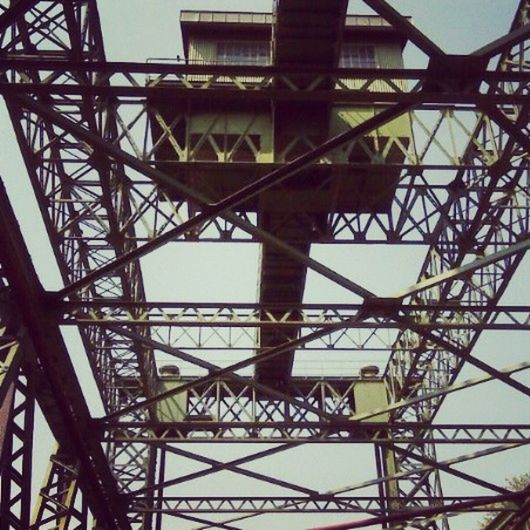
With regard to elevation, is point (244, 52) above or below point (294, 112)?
above

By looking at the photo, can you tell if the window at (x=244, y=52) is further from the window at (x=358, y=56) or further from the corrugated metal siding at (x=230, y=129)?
the corrugated metal siding at (x=230, y=129)

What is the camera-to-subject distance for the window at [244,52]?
60.0 feet

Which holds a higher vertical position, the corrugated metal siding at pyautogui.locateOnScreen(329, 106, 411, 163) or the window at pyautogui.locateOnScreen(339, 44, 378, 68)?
the window at pyautogui.locateOnScreen(339, 44, 378, 68)

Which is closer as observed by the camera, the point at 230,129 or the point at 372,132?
the point at 230,129

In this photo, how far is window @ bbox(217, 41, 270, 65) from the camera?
18.3m

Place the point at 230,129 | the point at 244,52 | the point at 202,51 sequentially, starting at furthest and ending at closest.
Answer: the point at 244,52 → the point at 202,51 → the point at 230,129

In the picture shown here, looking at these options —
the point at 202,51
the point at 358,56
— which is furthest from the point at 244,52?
the point at 358,56

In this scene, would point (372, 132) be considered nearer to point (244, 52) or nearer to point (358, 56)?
point (358, 56)

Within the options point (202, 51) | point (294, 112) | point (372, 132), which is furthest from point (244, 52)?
point (372, 132)

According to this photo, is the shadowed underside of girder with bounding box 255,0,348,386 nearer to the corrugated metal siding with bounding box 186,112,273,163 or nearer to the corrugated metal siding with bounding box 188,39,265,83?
the corrugated metal siding with bounding box 186,112,273,163

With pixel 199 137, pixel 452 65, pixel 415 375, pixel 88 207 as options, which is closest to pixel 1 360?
pixel 88 207

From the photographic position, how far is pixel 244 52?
60.4 ft

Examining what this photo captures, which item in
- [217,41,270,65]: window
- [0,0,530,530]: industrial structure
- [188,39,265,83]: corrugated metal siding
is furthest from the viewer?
[217,41,270,65]: window

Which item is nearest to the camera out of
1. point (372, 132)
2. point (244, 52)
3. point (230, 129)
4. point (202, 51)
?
point (230, 129)
